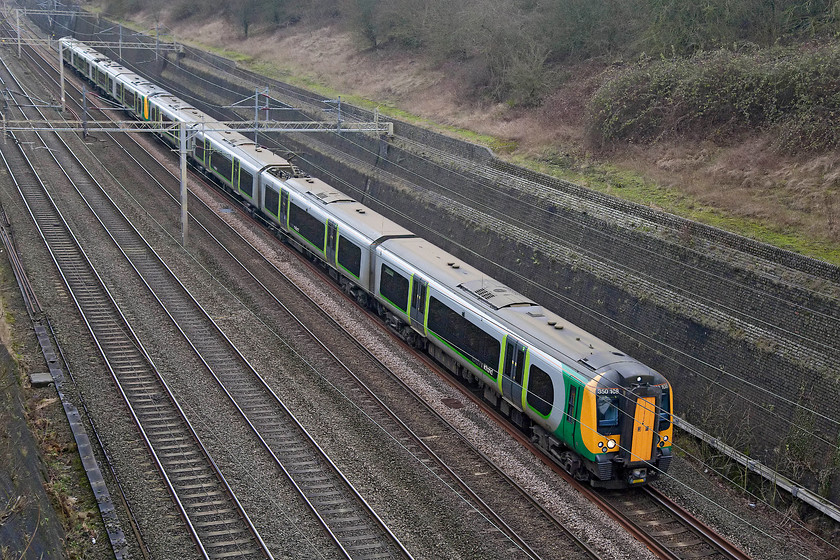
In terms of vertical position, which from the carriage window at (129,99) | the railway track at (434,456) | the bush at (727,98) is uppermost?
the bush at (727,98)

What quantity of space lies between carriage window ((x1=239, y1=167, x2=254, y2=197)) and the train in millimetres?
656

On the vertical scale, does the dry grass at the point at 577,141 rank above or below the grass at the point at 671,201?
above

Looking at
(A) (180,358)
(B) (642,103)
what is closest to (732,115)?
(B) (642,103)

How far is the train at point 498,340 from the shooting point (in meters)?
13.4

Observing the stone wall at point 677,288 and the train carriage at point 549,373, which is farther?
the stone wall at point 677,288

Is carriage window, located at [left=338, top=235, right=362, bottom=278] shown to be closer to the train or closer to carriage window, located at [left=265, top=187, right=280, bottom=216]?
the train

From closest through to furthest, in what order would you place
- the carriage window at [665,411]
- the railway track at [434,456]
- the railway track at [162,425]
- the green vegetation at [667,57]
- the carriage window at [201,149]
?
the railway track at [162,425]
the railway track at [434,456]
the carriage window at [665,411]
the green vegetation at [667,57]
the carriage window at [201,149]

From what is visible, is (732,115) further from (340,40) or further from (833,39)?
(340,40)

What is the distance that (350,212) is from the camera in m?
22.1

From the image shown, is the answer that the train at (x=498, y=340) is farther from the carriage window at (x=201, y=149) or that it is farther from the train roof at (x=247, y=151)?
the carriage window at (x=201, y=149)

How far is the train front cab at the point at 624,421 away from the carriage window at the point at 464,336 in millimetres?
2652

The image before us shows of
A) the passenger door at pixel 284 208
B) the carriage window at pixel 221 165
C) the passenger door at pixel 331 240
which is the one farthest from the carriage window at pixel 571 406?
the carriage window at pixel 221 165

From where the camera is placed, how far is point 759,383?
15773 millimetres

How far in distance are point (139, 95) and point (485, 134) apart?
19.0 meters
